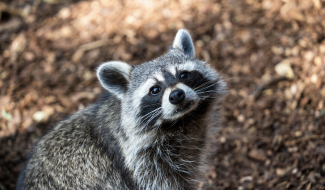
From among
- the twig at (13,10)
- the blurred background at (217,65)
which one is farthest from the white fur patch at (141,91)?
the twig at (13,10)

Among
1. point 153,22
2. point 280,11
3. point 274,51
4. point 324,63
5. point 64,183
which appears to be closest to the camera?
point 64,183

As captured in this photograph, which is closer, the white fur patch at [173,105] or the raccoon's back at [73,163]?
the white fur patch at [173,105]

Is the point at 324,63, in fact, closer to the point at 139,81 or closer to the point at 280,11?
the point at 280,11

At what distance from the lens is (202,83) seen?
3.79m

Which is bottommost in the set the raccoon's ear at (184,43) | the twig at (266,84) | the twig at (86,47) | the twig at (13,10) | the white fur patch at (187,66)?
Result: the twig at (266,84)

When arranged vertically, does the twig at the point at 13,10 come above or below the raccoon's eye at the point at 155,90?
above

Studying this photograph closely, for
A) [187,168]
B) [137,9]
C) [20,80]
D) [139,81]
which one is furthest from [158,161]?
[137,9]

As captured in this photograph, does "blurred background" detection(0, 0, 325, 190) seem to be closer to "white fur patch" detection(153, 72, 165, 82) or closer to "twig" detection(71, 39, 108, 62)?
"twig" detection(71, 39, 108, 62)

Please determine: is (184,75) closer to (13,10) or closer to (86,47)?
(86,47)

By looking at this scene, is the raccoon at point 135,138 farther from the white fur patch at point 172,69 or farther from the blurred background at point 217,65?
the blurred background at point 217,65

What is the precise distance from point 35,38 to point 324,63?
5864 mm

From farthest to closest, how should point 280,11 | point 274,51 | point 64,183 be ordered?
point 280,11, point 274,51, point 64,183

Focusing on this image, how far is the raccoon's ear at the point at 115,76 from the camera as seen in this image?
3.70m

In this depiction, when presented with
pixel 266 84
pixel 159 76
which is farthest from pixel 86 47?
pixel 266 84
